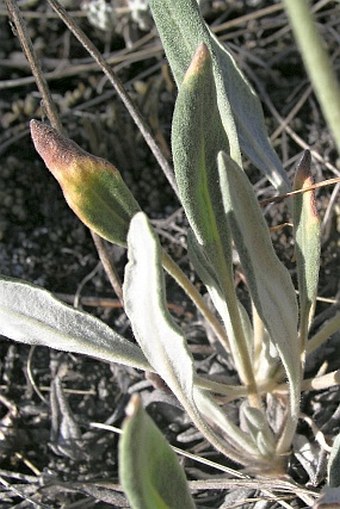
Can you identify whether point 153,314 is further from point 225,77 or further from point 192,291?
point 225,77

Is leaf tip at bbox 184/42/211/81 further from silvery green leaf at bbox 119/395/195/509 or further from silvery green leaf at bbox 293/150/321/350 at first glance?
silvery green leaf at bbox 119/395/195/509

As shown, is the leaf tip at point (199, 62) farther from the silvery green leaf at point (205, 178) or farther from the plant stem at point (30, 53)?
the plant stem at point (30, 53)

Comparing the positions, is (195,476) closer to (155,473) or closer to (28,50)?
(155,473)

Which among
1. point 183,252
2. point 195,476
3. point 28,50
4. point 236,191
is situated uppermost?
point 28,50

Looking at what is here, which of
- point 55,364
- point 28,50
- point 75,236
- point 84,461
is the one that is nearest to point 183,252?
point 75,236

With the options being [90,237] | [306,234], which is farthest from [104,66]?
[90,237]

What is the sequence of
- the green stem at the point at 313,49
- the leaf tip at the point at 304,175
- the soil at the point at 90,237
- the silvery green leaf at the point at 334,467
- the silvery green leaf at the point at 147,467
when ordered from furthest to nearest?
the soil at the point at 90,237 < the leaf tip at the point at 304,175 < the silvery green leaf at the point at 334,467 < the silvery green leaf at the point at 147,467 < the green stem at the point at 313,49

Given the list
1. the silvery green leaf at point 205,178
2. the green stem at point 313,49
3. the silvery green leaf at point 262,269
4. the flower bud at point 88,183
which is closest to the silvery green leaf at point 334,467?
the silvery green leaf at point 262,269
